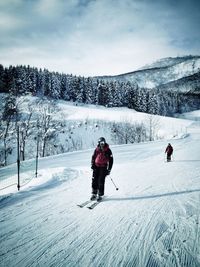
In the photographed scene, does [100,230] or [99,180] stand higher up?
[99,180]

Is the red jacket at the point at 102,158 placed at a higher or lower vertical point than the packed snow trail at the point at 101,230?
higher

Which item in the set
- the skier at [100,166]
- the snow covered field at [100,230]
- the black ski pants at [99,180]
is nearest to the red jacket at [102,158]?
the skier at [100,166]

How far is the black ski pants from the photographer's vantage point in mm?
6259

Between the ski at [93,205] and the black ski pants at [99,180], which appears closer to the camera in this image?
the ski at [93,205]

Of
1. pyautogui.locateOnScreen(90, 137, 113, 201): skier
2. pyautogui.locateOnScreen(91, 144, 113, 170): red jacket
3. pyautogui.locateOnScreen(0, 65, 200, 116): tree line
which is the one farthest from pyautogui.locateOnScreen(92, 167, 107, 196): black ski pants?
pyautogui.locateOnScreen(0, 65, 200, 116): tree line

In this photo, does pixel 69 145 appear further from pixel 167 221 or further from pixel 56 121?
pixel 167 221

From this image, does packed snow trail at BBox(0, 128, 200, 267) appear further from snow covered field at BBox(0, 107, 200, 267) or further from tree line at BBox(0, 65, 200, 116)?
tree line at BBox(0, 65, 200, 116)

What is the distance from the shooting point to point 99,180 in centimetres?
631

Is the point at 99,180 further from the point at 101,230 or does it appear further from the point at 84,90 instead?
the point at 84,90

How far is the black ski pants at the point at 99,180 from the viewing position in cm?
626

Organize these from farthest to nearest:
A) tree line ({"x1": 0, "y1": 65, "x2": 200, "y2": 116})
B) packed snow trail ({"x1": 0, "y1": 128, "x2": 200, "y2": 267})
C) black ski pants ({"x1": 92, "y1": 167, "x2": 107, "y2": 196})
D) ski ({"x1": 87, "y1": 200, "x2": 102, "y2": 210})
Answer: tree line ({"x1": 0, "y1": 65, "x2": 200, "y2": 116}), black ski pants ({"x1": 92, "y1": 167, "x2": 107, "y2": 196}), ski ({"x1": 87, "y1": 200, "x2": 102, "y2": 210}), packed snow trail ({"x1": 0, "y1": 128, "x2": 200, "y2": 267})

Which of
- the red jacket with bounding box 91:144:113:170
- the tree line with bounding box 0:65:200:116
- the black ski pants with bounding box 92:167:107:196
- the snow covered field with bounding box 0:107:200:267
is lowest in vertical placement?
the snow covered field with bounding box 0:107:200:267

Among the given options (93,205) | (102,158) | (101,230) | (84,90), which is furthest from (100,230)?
(84,90)

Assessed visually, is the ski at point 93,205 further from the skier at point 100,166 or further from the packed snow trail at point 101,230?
the skier at point 100,166
